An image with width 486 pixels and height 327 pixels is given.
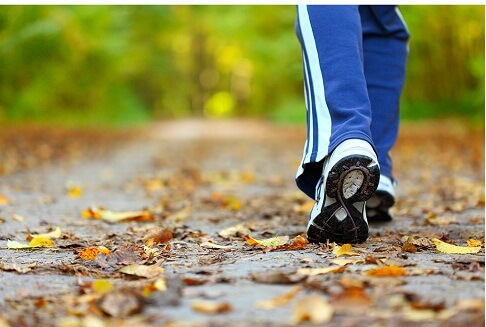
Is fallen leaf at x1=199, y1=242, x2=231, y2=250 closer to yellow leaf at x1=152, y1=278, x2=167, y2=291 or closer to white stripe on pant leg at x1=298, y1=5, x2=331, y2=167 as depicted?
white stripe on pant leg at x1=298, y1=5, x2=331, y2=167

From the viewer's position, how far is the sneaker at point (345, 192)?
194 cm

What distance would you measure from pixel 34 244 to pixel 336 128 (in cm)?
108

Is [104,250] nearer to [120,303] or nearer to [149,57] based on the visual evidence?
[120,303]

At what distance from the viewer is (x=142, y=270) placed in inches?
68.7

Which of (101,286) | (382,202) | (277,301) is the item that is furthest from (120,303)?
(382,202)

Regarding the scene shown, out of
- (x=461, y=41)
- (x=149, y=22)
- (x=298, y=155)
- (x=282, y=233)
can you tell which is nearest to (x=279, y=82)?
(x=149, y=22)

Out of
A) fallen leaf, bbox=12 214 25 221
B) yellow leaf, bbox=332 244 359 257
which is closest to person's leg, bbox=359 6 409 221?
yellow leaf, bbox=332 244 359 257

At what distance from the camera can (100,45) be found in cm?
1470

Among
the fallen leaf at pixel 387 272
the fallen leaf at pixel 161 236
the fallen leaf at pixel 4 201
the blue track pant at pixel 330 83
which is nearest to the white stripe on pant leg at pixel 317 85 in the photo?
the blue track pant at pixel 330 83

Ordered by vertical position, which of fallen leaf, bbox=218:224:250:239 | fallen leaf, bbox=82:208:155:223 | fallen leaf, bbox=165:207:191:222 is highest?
fallen leaf, bbox=218:224:250:239

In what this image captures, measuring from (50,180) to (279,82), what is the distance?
21.9m

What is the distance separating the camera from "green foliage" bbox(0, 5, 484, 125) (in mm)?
10500

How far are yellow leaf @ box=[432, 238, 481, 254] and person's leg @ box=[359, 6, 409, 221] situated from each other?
0.54 meters

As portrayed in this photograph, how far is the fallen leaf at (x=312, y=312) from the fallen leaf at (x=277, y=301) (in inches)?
2.7
